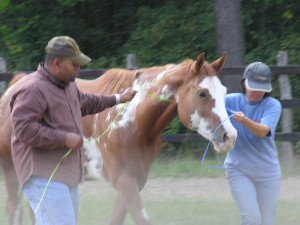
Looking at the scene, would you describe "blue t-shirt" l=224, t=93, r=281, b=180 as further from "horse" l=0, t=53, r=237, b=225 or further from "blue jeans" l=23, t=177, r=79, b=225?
"blue jeans" l=23, t=177, r=79, b=225

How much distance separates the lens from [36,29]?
14.8 metres

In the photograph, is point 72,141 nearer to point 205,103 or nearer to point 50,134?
point 50,134

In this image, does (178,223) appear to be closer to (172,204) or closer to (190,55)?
(172,204)

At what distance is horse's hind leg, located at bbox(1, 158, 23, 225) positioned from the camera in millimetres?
6906

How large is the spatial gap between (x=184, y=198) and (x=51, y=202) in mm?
4305

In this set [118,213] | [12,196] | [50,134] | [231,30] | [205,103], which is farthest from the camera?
[231,30]

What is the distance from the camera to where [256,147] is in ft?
18.2

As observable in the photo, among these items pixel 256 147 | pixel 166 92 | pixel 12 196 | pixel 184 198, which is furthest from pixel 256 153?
pixel 184 198

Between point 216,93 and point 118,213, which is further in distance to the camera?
point 118,213

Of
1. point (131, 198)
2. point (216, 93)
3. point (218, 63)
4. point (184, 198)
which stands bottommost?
point (184, 198)

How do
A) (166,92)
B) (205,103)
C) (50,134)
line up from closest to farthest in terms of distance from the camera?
(50,134) → (205,103) → (166,92)

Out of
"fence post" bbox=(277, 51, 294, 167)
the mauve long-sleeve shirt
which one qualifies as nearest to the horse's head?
the mauve long-sleeve shirt

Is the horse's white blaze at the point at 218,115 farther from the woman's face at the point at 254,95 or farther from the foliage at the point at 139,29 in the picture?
the foliage at the point at 139,29

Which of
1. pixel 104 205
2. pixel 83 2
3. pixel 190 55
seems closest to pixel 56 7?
pixel 83 2
